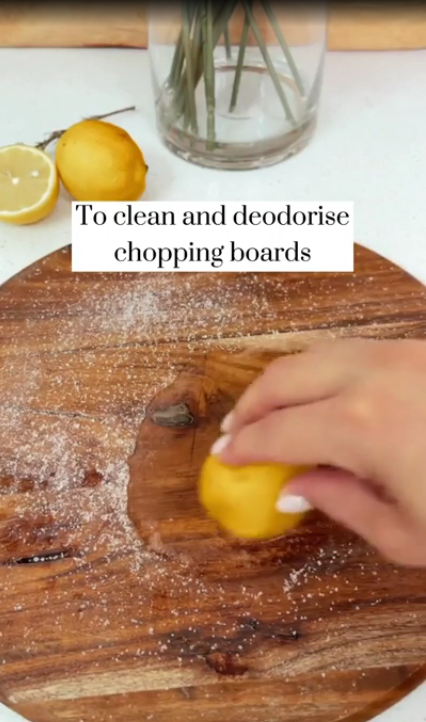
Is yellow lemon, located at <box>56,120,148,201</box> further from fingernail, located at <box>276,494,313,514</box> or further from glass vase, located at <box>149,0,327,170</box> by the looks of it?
fingernail, located at <box>276,494,313,514</box>

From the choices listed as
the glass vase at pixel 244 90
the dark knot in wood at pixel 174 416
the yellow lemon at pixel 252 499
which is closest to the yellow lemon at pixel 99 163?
the glass vase at pixel 244 90

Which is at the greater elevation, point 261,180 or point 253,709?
point 261,180

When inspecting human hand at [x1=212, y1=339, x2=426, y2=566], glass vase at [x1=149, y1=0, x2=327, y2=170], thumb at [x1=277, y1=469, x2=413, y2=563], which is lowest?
thumb at [x1=277, y1=469, x2=413, y2=563]

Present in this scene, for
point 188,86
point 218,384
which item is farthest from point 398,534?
point 188,86

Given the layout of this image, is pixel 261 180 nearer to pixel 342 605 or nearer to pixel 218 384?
pixel 218 384

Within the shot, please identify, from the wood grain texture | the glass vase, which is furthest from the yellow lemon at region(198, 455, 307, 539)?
the wood grain texture

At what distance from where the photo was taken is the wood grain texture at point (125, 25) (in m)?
1.37

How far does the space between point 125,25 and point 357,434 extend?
38.5 inches

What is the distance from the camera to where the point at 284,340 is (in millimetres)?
1030

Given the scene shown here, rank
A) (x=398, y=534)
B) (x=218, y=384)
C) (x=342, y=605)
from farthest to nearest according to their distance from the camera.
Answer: (x=218, y=384) → (x=342, y=605) → (x=398, y=534)

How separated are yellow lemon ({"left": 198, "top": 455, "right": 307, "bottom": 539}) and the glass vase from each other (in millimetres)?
565

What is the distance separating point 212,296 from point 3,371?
0.94ft

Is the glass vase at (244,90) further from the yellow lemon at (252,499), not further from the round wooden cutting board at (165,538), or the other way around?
the yellow lemon at (252,499)

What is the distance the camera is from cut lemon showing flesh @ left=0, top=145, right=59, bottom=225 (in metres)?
1.14
